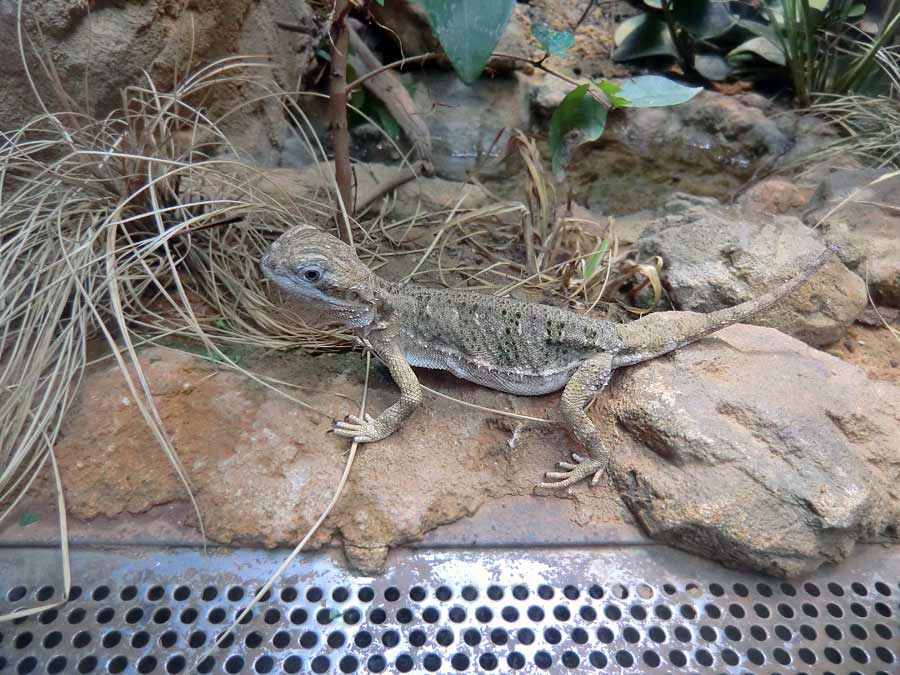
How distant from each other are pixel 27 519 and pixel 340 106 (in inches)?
81.0

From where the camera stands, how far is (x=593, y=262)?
116 inches

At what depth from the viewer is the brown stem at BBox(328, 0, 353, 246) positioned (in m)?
2.41

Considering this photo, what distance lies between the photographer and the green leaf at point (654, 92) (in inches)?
109

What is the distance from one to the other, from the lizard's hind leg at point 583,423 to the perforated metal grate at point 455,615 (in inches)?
11.6

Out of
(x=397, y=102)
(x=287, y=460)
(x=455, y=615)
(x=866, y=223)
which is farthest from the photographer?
(x=397, y=102)

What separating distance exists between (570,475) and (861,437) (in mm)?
1091

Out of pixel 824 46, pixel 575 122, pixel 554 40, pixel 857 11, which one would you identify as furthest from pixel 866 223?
pixel 857 11

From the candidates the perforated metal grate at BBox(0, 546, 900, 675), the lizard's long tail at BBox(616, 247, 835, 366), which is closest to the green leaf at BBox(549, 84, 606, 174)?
the lizard's long tail at BBox(616, 247, 835, 366)

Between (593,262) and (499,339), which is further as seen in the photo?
(593,262)

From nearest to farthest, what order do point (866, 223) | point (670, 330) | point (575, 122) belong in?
point (670, 330)
point (575, 122)
point (866, 223)

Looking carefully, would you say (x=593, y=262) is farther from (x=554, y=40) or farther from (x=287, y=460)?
(x=287, y=460)

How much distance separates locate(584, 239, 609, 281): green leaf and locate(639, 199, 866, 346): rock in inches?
10.7

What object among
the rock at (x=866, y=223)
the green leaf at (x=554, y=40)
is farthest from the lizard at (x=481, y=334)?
the green leaf at (x=554, y=40)

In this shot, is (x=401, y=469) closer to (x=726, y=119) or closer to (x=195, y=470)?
(x=195, y=470)
